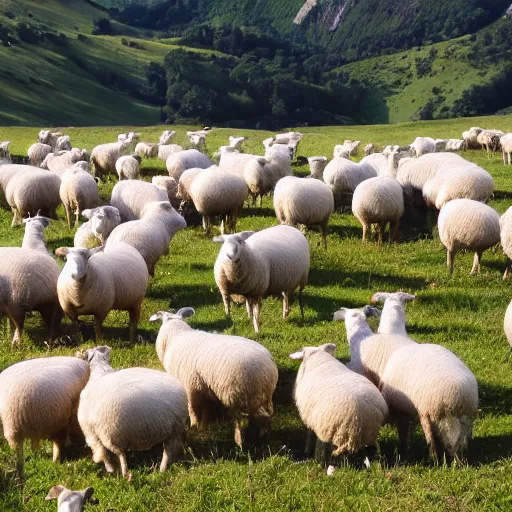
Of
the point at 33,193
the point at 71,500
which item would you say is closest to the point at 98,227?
the point at 33,193

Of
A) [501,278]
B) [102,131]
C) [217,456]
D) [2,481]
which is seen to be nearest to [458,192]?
[501,278]

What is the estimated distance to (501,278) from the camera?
1364 centimetres

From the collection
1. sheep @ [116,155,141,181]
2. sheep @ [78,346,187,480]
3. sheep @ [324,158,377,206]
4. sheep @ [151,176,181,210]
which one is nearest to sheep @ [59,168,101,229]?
sheep @ [151,176,181,210]

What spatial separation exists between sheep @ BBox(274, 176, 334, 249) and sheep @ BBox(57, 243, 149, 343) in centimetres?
453

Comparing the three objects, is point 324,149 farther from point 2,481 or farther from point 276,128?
point 276,128

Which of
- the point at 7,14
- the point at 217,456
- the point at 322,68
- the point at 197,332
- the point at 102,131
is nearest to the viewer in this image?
the point at 217,456

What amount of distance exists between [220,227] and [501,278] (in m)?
6.26

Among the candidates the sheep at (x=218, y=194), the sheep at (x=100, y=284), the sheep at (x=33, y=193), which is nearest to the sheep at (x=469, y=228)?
the sheep at (x=218, y=194)

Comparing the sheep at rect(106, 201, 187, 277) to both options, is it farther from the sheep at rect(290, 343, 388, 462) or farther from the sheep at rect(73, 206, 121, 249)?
the sheep at rect(290, 343, 388, 462)

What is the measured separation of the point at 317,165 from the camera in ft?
67.1

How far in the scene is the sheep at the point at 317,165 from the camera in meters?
20.4

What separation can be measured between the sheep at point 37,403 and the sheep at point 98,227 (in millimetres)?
6008

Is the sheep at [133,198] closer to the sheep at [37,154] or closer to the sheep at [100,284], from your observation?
the sheep at [100,284]

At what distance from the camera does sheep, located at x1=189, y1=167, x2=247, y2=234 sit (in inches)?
642
